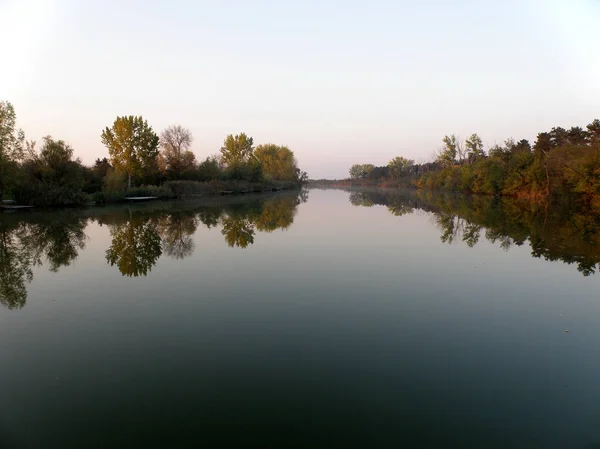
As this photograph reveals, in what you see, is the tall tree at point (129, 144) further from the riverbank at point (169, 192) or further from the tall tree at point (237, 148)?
the tall tree at point (237, 148)

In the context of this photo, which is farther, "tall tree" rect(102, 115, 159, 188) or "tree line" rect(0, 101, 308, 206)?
"tall tree" rect(102, 115, 159, 188)

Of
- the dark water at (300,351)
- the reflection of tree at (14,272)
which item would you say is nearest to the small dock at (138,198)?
the reflection of tree at (14,272)

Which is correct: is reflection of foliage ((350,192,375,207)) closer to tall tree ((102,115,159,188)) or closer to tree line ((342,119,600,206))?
tree line ((342,119,600,206))

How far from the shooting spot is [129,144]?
4897 cm

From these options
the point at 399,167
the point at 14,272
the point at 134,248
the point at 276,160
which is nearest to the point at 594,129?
the point at 134,248

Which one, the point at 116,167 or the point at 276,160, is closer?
the point at 116,167

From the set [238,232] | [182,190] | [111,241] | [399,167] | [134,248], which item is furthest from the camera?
[399,167]

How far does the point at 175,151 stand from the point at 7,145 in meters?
27.0

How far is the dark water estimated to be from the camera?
4.25 meters

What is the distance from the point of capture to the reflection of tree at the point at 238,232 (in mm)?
17133

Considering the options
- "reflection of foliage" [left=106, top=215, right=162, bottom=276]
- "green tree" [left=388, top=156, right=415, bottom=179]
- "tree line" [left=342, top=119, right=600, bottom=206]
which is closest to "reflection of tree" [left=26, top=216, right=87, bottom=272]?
"reflection of foliage" [left=106, top=215, right=162, bottom=276]

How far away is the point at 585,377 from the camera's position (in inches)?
213

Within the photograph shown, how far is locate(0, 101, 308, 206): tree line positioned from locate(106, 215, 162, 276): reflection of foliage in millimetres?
17569

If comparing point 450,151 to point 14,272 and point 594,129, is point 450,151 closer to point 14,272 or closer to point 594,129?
point 594,129
